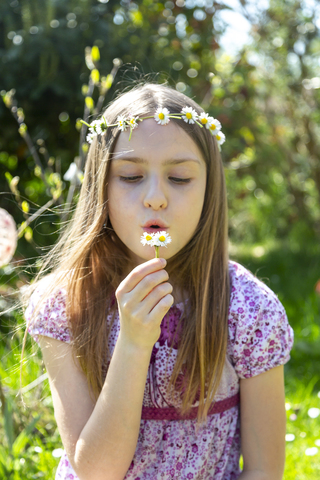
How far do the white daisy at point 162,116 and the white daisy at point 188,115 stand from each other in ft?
0.21

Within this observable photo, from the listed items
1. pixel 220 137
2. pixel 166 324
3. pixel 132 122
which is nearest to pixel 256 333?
pixel 166 324

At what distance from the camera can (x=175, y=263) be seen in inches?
58.8

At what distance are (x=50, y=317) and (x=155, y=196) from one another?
54 cm

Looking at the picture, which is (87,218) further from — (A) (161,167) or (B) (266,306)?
(B) (266,306)

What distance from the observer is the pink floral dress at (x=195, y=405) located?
4.60 ft

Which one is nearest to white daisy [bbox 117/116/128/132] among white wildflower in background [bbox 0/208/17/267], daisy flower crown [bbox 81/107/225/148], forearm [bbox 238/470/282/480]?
daisy flower crown [bbox 81/107/225/148]

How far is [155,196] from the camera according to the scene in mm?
1247

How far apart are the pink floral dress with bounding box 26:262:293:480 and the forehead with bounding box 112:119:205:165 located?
1.59ft

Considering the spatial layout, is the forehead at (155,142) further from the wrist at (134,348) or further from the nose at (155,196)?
the wrist at (134,348)

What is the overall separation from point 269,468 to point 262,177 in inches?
156

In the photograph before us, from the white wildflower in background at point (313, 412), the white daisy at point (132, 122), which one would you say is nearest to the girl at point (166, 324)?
the white daisy at point (132, 122)

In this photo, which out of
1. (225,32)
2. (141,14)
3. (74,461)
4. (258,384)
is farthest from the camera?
(225,32)

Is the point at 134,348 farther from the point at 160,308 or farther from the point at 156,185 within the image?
the point at 156,185

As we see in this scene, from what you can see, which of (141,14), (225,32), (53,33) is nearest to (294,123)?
(225,32)
